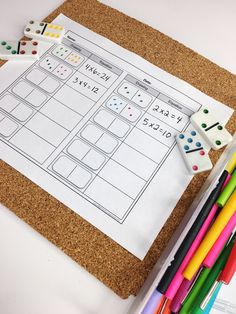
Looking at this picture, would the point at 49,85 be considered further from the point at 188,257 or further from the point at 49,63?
the point at 188,257

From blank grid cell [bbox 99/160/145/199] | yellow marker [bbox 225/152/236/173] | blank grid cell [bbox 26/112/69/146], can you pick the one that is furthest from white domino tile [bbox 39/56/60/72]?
yellow marker [bbox 225/152/236/173]

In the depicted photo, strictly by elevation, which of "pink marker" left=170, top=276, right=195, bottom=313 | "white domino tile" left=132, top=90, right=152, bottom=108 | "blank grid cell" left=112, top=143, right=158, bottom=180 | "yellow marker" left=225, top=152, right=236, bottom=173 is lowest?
"pink marker" left=170, top=276, right=195, bottom=313

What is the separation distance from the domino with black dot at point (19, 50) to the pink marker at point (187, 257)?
408 mm

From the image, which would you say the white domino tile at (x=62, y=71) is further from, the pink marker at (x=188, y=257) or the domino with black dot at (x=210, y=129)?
the pink marker at (x=188, y=257)

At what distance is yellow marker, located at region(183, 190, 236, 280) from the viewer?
0.44 metres

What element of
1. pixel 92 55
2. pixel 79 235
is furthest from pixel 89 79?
pixel 79 235

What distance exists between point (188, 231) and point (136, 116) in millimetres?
219

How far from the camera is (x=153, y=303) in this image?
43 cm

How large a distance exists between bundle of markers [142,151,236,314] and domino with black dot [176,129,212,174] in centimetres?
8

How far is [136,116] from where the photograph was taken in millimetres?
588

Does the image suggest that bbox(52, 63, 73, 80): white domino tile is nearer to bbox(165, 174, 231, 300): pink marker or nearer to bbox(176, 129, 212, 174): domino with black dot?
bbox(176, 129, 212, 174): domino with black dot

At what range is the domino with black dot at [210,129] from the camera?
56cm

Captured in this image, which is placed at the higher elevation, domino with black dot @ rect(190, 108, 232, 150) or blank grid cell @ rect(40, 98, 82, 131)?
domino with black dot @ rect(190, 108, 232, 150)

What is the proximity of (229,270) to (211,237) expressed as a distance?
0.15ft
